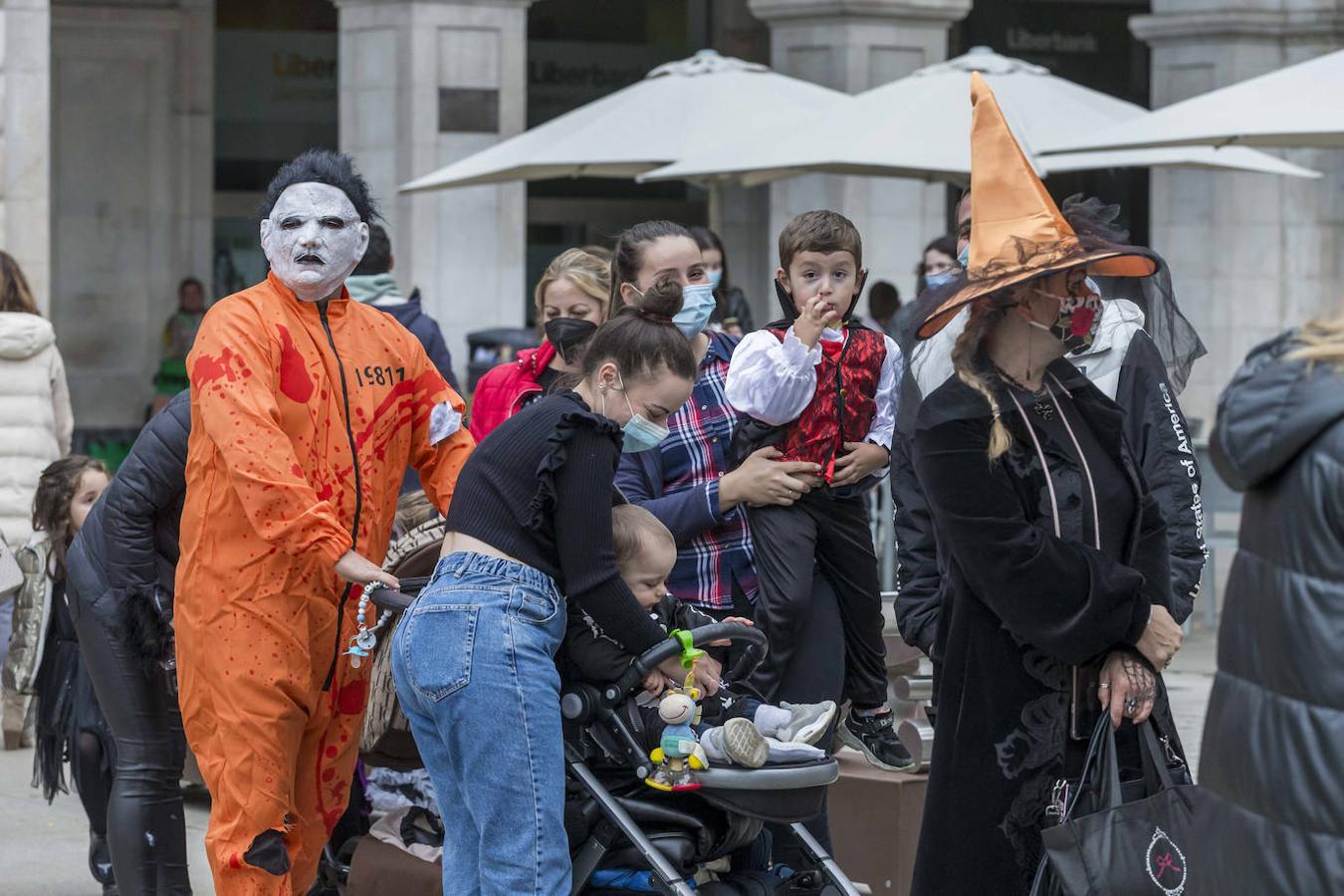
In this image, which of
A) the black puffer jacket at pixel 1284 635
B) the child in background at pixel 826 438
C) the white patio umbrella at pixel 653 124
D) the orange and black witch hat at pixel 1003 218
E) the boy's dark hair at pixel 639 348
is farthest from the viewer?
the white patio umbrella at pixel 653 124

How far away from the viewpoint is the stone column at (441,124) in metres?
14.1

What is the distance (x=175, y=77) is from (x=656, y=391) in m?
14.4

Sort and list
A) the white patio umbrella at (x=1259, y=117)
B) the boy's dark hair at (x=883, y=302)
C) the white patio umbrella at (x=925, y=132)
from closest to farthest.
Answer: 1. the white patio umbrella at (x=1259, y=117)
2. the white patio umbrella at (x=925, y=132)
3. the boy's dark hair at (x=883, y=302)

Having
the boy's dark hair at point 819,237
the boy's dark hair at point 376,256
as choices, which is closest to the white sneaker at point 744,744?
the boy's dark hair at point 819,237

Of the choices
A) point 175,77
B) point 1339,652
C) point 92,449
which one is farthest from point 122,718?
point 175,77

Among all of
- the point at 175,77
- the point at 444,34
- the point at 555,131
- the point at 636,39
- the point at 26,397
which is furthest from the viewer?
the point at 636,39

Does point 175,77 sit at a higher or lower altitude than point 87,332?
higher

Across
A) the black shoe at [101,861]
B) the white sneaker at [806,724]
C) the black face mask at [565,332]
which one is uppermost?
the black face mask at [565,332]

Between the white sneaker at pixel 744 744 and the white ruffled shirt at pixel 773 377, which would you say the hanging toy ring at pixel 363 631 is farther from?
the white ruffled shirt at pixel 773 377

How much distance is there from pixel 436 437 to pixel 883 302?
28.0ft

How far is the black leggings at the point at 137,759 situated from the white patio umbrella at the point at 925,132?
582cm

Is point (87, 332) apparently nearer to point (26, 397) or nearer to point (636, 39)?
point (636, 39)

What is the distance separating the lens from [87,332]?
56.7 ft

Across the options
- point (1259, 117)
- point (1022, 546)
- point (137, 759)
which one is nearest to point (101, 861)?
point (137, 759)
